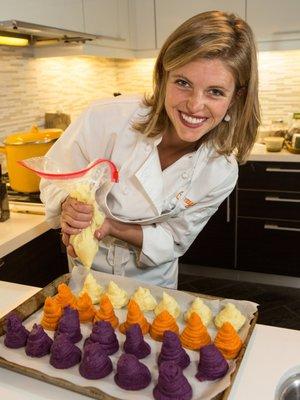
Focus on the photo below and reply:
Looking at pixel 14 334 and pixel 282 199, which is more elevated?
pixel 14 334

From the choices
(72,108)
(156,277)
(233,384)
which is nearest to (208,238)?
(72,108)

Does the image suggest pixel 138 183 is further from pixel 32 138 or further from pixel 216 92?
pixel 32 138

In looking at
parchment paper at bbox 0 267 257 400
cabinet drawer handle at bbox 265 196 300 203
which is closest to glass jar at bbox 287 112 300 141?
cabinet drawer handle at bbox 265 196 300 203

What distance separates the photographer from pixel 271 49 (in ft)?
→ 8.05

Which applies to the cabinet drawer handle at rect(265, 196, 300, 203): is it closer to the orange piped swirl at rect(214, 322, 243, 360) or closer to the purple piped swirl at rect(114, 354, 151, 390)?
the orange piped swirl at rect(214, 322, 243, 360)

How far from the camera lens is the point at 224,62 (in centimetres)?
96

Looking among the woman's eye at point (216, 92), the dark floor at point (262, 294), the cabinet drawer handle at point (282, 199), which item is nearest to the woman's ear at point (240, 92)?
the woman's eye at point (216, 92)

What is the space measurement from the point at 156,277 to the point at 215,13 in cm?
75

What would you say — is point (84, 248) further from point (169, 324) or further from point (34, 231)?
point (34, 231)

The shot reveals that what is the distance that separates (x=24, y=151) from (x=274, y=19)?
1.67 metres

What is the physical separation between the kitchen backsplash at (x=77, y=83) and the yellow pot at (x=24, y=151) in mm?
393

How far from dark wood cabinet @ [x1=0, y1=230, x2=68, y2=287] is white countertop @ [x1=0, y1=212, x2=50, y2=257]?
0.04m

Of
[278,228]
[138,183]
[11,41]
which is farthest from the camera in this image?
[278,228]

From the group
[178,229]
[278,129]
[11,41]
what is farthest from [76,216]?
[278,129]
